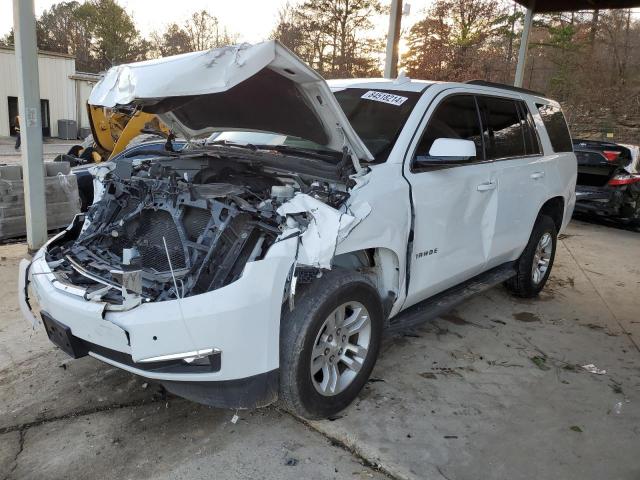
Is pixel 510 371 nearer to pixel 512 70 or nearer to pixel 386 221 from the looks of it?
pixel 386 221

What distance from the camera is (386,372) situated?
11.4 feet

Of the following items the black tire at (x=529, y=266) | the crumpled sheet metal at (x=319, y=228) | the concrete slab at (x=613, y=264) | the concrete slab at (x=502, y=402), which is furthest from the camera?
the concrete slab at (x=613, y=264)

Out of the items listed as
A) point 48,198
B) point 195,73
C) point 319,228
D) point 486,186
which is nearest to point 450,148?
point 486,186

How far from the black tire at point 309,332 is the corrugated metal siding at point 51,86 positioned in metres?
27.7

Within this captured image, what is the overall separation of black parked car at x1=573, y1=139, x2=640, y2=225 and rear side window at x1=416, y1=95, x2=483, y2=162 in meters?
5.73

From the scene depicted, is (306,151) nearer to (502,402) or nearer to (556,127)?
(502,402)

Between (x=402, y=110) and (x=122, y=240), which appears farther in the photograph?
(x=402, y=110)

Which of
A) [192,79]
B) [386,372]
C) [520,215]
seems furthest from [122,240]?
[520,215]

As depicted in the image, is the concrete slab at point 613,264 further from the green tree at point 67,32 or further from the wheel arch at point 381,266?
the green tree at point 67,32

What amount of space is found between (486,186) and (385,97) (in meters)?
0.99

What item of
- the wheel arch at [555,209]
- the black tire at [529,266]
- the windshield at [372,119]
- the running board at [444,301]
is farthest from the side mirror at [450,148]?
the wheel arch at [555,209]

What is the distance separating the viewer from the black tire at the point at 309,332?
2516 mm

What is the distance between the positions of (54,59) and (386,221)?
29.1 m

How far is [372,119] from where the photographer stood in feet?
11.4
